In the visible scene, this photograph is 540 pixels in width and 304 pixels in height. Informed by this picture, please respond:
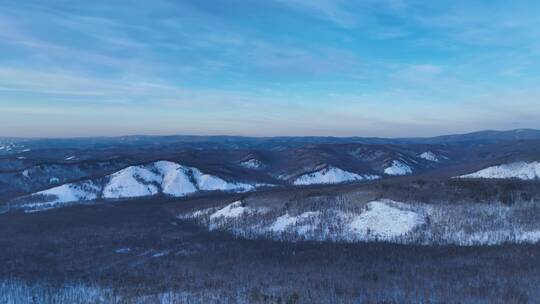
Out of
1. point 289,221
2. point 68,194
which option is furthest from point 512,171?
point 68,194

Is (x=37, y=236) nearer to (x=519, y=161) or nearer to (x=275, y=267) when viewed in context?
(x=275, y=267)

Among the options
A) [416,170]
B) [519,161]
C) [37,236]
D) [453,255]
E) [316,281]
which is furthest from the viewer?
[416,170]

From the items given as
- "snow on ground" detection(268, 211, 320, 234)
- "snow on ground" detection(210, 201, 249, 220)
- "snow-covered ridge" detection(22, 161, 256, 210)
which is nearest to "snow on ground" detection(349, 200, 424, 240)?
"snow on ground" detection(268, 211, 320, 234)

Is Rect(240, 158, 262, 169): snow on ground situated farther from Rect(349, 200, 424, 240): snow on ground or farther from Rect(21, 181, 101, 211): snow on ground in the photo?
Rect(349, 200, 424, 240): snow on ground

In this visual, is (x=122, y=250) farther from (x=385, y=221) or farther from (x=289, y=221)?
(x=385, y=221)

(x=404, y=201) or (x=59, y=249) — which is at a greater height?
(x=404, y=201)

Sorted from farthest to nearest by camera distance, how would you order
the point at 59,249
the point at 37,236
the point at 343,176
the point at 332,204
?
the point at 343,176, the point at 332,204, the point at 37,236, the point at 59,249

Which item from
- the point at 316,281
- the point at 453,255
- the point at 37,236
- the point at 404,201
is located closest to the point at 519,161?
the point at 404,201
